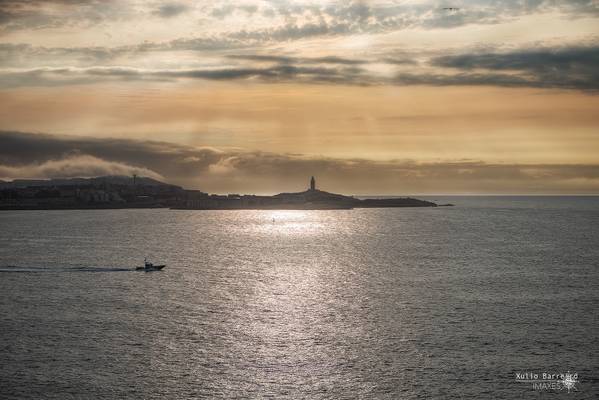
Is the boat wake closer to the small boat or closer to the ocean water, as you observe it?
the ocean water

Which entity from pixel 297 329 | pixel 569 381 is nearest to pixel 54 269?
pixel 297 329

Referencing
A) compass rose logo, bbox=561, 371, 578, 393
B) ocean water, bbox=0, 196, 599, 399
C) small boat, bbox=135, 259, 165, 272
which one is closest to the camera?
compass rose logo, bbox=561, 371, 578, 393

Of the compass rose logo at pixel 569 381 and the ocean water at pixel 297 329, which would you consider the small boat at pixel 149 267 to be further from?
the compass rose logo at pixel 569 381

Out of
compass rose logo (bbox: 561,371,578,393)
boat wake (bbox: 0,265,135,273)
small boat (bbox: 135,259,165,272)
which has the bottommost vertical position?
compass rose logo (bbox: 561,371,578,393)

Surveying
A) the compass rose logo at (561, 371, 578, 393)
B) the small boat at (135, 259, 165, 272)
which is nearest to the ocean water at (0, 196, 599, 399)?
the compass rose logo at (561, 371, 578, 393)

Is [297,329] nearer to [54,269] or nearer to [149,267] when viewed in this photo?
[149,267]

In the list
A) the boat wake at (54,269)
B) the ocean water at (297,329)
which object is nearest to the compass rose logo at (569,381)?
the ocean water at (297,329)
